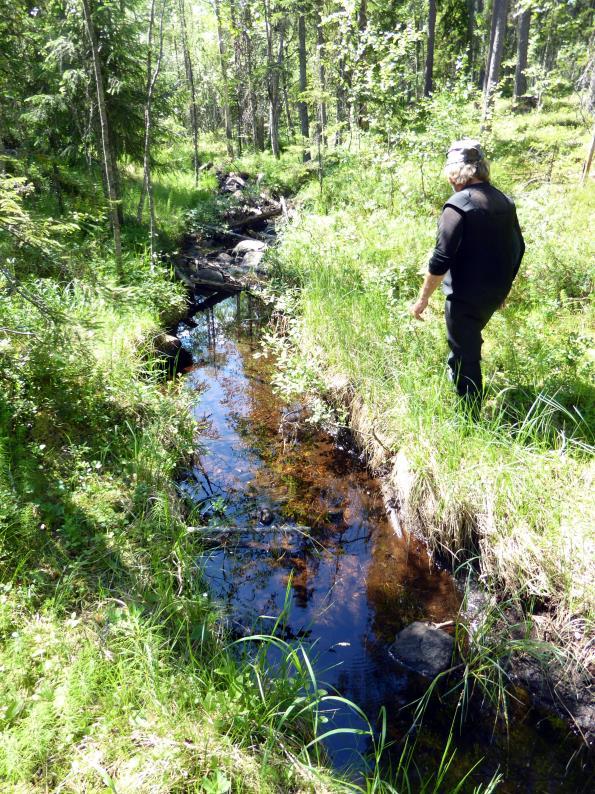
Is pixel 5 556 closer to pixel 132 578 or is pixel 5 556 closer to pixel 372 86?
pixel 132 578

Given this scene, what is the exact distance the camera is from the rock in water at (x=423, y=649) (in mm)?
3043

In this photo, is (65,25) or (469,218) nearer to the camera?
(469,218)

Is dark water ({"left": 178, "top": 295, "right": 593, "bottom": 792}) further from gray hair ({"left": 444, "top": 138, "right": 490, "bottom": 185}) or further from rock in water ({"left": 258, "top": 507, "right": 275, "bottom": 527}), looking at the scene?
gray hair ({"left": 444, "top": 138, "right": 490, "bottom": 185})

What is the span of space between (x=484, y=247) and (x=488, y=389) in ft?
4.13

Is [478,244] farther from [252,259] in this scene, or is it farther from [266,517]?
[252,259]

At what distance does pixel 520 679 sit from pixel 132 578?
2.38m

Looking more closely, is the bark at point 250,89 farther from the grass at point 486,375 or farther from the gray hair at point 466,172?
the gray hair at point 466,172

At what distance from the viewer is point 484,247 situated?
12.2 feet

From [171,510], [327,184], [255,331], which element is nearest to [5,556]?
[171,510]

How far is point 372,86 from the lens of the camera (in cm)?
941

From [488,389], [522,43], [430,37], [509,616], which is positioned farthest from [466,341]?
[522,43]

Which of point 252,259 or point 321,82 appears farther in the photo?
point 321,82

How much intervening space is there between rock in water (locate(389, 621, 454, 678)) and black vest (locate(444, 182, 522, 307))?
241cm

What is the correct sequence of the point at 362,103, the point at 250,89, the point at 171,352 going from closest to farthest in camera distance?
the point at 171,352
the point at 362,103
the point at 250,89
